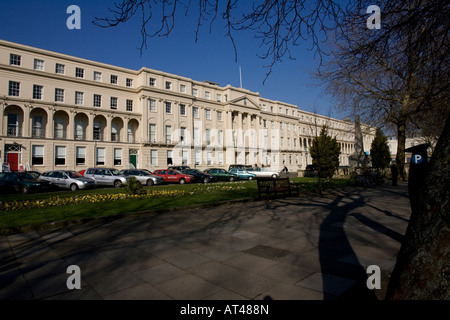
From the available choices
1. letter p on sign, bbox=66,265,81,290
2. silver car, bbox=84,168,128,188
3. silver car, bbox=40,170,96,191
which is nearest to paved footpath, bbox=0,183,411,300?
letter p on sign, bbox=66,265,81,290

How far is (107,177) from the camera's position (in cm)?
2339

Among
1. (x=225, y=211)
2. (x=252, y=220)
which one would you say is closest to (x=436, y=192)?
(x=252, y=220)

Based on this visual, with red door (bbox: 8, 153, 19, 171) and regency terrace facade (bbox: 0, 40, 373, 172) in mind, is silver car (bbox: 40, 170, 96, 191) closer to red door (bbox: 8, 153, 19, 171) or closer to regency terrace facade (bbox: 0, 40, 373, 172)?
regency terrace facade (bbox: 0, 40, 373, 172)

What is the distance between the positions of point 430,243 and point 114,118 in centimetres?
4536

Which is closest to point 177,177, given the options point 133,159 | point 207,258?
point 133,159

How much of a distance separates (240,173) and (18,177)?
23346 millimetres

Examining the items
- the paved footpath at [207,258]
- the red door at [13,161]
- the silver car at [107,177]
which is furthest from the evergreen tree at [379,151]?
the red door at [13,161]

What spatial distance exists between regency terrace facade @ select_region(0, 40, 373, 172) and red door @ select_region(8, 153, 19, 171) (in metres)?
0.10

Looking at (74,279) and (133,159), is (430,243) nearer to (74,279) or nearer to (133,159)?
(74,279)

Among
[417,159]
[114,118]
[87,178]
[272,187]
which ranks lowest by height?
[272,187]

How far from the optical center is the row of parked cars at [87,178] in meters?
18.9

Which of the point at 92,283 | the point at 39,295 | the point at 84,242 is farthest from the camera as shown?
the point at 84,242
